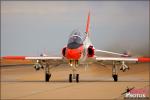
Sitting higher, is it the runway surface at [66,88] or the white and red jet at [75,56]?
the white and red jet at [75,56]

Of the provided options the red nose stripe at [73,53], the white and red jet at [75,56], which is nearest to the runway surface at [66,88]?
the white and red jet at [75,56]

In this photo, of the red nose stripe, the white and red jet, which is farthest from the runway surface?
the red nose stripe

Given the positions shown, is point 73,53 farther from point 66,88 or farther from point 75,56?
Result: point 66,88

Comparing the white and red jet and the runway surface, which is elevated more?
the white and red jet

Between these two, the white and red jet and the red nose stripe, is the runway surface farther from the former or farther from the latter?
the red nose stripe

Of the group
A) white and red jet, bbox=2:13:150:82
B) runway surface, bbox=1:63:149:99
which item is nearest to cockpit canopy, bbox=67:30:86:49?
white and red jet, bbox=2:13:150:82

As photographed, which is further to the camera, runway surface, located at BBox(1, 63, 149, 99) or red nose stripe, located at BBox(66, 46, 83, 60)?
red nose stripe, located at BBox(66, 46, 83, 60)

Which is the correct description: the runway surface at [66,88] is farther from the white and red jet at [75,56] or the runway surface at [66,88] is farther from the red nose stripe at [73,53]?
the red nose stripe at [73,53]

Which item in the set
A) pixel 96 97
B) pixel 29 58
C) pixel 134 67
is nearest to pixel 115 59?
pixel 29 58

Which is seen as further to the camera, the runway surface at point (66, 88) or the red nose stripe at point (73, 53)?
the red nose stripe at point (73, 53)

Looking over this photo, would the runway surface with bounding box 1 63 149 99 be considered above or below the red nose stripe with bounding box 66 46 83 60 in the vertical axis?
below

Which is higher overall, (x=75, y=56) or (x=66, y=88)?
(x=75, y=56)

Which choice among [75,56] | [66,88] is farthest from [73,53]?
[66,88]

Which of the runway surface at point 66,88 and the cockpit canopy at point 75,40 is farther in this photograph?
the cockpit canopy at point 75,40
